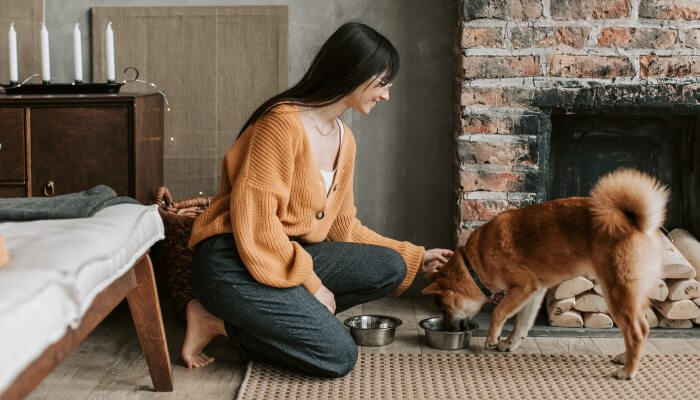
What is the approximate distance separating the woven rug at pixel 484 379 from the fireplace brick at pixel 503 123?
0.78 m

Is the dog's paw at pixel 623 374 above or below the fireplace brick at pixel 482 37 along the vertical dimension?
below

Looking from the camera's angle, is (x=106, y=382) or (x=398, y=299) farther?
(x=398, y=299)

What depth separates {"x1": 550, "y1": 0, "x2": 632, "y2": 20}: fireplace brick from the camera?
2.78 metres

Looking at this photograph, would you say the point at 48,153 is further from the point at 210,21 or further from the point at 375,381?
the point at 375,381

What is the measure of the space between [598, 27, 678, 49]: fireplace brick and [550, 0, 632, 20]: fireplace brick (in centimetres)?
5

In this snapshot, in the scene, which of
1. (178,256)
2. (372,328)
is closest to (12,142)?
(178,256)

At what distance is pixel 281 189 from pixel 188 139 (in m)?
1.13

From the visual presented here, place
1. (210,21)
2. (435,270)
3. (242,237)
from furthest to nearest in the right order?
(210,21) → (435,270) → (242,237)

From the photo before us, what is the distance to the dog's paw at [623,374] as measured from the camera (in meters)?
2.33

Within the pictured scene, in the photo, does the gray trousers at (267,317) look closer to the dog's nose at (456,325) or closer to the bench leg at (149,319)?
the bench leg at (149,319)

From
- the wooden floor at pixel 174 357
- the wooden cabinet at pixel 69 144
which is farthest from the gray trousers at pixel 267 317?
the wooden cabinet at pixel 69 144

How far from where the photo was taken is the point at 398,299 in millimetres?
3256

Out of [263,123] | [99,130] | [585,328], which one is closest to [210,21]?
[99,130]

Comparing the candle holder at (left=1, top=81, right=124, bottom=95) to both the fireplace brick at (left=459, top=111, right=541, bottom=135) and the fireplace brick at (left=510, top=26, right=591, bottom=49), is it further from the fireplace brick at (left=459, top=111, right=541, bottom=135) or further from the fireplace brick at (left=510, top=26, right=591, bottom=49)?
the fireplace brick at (left=510, top=26, right=591, bottom=49)
